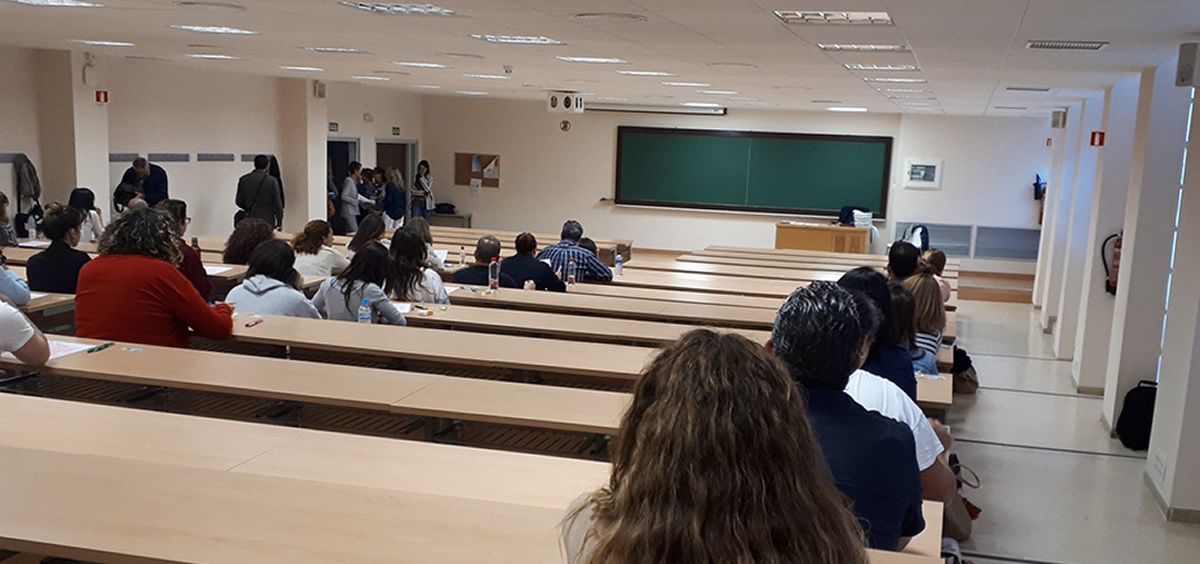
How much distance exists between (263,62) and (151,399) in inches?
260

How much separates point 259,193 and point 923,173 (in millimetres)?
9516

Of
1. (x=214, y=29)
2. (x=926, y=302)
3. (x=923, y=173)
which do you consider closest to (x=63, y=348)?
(x=214, y=29)

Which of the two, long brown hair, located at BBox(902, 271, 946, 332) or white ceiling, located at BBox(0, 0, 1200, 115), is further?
long brown hair, located at BBox(902, 271, 946, 332)

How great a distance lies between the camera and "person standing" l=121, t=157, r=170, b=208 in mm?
10203

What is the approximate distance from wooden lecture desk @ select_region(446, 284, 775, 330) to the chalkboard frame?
975 cm

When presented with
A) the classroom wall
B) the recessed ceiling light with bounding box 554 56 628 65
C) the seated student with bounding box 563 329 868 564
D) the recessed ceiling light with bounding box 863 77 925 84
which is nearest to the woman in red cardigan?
the seated student with bounding box 563 329 868 564

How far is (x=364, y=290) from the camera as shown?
5168mm

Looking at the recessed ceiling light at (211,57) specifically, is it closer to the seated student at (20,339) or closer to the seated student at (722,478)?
the seated student at (20,339)

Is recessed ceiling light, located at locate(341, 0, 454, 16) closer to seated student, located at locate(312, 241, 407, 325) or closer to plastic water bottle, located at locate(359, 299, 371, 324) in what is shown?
seated student, located at locate(312, 241, 407, 325)

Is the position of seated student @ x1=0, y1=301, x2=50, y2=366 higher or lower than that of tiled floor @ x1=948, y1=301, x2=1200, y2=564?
higher

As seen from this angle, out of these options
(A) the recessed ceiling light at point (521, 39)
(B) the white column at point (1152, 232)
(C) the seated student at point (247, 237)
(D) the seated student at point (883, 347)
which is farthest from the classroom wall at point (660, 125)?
(D) the seated student at point (883, 347)

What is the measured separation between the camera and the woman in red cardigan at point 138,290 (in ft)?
13.6

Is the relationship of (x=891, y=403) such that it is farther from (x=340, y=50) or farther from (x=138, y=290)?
(x=340, y=50)

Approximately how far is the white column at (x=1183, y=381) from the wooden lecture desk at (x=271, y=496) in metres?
2.73
